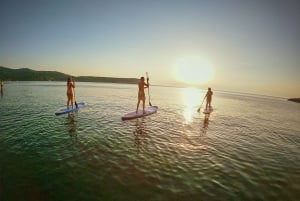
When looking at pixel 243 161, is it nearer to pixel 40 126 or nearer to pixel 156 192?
pixel 156 192

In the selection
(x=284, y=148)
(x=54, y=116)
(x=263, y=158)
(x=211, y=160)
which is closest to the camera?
(x=211, y=160)

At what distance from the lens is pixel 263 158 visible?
1087cm

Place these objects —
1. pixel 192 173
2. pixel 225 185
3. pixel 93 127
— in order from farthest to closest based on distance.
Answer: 1. pixel 93 127
2. pixel 192 173
3. pixel 225 185

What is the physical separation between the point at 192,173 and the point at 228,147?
517 cm

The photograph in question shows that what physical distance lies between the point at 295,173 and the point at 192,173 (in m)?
5.52

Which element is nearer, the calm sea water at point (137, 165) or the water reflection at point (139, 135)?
the calm sea water at point (137, 165)

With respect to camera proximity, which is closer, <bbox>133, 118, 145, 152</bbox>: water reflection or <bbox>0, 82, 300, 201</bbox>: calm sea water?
<bbox>0, 82, 300, 201</bbox>: calm sea water

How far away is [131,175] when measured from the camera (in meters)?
7.54

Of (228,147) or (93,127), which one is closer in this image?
(228,147)

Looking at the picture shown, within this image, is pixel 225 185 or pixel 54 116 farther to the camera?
pixel 54 116

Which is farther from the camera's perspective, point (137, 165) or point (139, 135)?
point (139, 135)

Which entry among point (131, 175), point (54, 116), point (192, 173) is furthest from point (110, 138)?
point (54, 116)

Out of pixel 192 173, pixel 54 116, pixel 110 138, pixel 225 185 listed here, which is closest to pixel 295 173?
pixel 225 185

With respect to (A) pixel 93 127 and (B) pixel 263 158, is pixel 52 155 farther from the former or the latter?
(B) pixel 263 158
